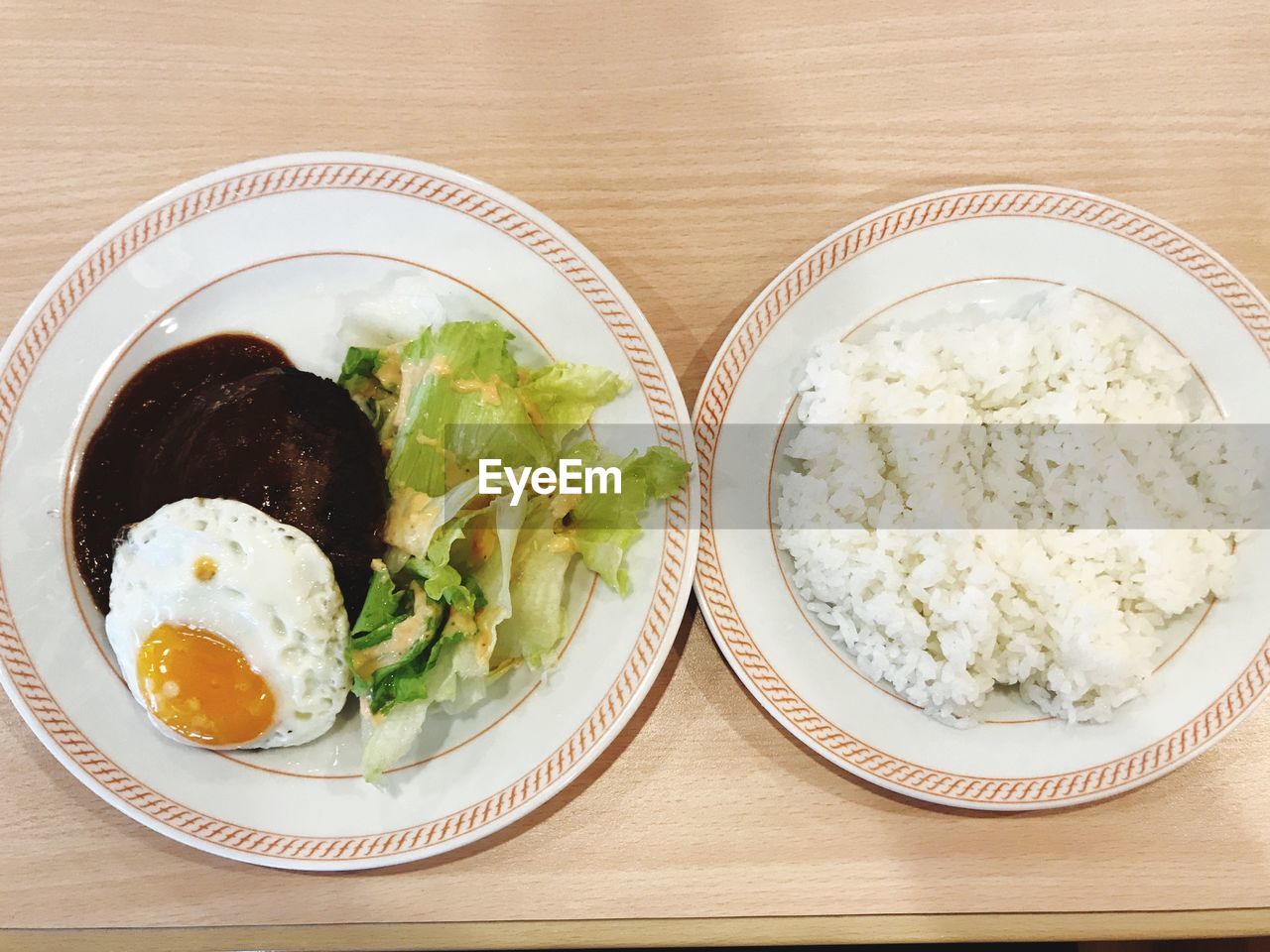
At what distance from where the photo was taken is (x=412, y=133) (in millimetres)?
2424

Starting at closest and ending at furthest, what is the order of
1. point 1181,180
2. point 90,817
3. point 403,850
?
point 403,850 < point 90,817 < point 1181,180

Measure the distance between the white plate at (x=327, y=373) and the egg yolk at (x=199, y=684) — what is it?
15 cm

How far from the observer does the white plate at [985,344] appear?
2.08 meters

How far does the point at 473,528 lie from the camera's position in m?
2.15

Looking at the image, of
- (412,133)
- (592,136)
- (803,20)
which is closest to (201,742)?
(412,133)

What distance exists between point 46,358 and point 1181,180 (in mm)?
3019

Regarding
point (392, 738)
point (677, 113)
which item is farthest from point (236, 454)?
point (677, 113)

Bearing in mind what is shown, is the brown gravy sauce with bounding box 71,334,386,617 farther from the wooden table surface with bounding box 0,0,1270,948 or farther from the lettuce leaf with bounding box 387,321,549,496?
the wooden table surface with bounding box 0,0,1270,948

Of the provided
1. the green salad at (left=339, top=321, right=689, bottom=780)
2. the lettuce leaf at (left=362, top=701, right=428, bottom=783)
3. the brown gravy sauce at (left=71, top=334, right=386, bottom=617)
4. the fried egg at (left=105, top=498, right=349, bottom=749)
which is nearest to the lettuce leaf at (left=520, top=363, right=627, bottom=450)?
the green salad at (left=339, top=321, right=689, bottom=780)

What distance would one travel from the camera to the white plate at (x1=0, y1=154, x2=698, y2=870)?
81.7 inches

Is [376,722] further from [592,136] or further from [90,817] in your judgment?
[592,136]

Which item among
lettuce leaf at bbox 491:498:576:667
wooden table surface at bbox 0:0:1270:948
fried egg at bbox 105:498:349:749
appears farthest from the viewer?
wooden table surface at bbox 0:0:1270:948

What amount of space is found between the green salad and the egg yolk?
243 mm

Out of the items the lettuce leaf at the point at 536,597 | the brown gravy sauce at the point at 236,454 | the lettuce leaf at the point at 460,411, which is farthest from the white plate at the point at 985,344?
the brown gravy sauce at the point at 236,454
